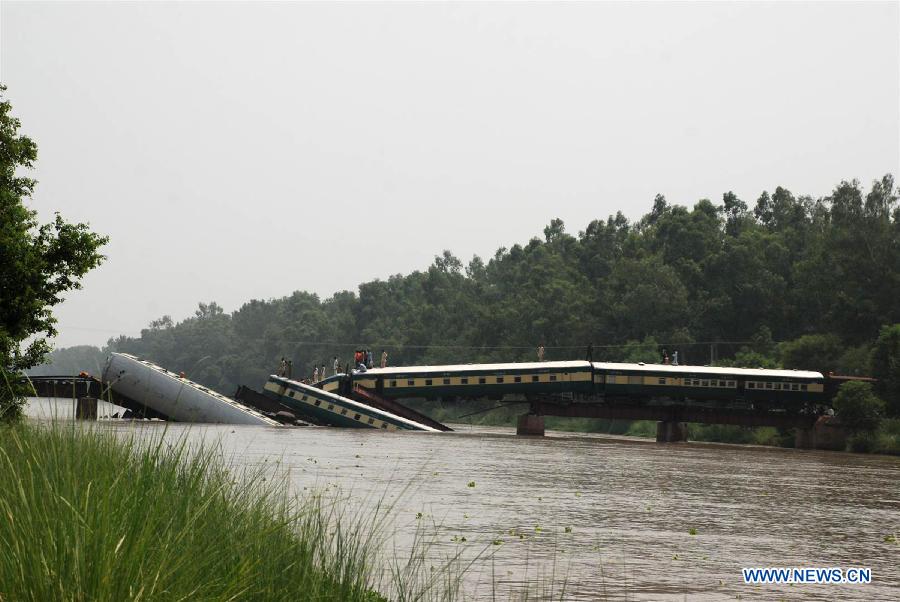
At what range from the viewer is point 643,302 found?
132 metres

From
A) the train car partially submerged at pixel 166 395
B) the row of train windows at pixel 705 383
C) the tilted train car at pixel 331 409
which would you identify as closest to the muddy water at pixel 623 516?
the train car partially submerged at pixel 166 395

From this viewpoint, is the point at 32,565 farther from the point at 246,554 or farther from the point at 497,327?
the point at 497,327

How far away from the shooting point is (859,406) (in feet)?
247

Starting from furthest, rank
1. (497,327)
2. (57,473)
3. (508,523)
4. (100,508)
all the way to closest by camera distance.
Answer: (497,327) → (508,523) → (57,473) → (100,508)

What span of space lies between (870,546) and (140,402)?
55.5m

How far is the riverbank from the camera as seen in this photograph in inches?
2950

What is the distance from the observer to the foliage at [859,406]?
75.2 meters

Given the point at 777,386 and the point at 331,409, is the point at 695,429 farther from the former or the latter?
the point at 331,409

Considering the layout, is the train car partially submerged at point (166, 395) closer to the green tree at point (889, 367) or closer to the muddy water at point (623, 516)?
the muddy water at point (623, 516)

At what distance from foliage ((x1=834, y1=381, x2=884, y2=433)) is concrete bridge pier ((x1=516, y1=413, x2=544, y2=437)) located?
19623 mm

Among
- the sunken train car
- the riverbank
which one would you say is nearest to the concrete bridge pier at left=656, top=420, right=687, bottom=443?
the sunken train car

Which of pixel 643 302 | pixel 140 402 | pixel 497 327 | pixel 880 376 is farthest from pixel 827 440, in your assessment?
pixel 497 327

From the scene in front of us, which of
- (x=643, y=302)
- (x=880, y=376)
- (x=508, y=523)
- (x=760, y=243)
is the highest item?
(x=760, y=243)

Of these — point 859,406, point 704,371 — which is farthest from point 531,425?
point 859,406
